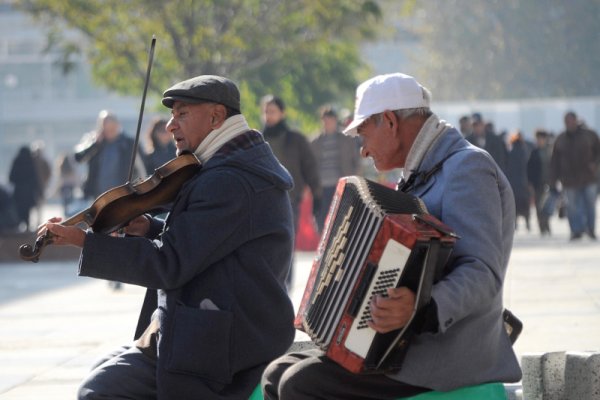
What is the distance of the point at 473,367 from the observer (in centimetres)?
478

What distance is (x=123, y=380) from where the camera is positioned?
5.34m

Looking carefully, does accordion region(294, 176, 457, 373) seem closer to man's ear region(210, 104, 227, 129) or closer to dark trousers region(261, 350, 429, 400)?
dark trousers region(261, 350, 429, 400)

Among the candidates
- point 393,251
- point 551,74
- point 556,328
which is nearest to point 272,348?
point 393,251

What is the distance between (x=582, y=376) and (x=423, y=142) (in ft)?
4.63

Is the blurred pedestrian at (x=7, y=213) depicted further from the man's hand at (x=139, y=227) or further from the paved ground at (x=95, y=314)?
the man's hand at (x=139, y=227)

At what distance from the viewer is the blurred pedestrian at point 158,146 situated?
14.2 meters

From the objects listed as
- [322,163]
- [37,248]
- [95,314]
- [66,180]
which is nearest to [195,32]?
[322,163]

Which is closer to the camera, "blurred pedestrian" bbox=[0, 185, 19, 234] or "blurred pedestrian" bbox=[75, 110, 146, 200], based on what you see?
"blurred pedestrian" bbox=[75, 110, 146, 200]

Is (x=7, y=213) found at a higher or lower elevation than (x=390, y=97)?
lower

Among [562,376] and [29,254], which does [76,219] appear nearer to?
[29,254]

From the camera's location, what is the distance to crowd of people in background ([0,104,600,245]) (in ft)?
43.7

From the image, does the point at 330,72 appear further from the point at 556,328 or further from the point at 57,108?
the point at 57,108

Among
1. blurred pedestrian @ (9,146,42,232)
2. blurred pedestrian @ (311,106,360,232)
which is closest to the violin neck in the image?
blurred pedestrian @ (311,106,360,232)

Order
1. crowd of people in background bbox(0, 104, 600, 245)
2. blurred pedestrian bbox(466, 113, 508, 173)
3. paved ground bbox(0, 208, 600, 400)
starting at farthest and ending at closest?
blurred pedestrian bbox(466, 113, 508, 173)
crowd of people in background bbox(0, 104, 600, 245)
paved ground bbox(0, 208, 600, 400)
